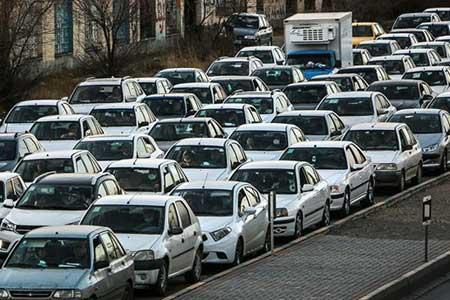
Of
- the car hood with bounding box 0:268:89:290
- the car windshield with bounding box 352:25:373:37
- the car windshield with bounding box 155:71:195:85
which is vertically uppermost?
the car windshield with bounding box 352:25:373:37

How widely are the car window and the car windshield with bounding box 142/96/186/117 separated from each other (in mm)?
16485

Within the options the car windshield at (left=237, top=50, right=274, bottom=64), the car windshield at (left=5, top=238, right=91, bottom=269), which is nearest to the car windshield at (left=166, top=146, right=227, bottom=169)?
the car windshield at (left=5, top=238, right=91, bottom=269)

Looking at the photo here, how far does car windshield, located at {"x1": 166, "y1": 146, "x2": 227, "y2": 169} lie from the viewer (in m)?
30.9

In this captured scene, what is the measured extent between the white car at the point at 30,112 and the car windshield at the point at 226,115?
3.36 metres

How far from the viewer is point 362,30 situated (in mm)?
66500

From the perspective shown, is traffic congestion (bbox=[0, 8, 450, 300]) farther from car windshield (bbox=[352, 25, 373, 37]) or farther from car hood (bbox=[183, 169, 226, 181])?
Answer: car windshield (bbox=[352, 25, 373, 37])

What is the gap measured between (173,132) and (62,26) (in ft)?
81.0

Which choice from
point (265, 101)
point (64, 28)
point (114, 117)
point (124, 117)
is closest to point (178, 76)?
point (265, 101)

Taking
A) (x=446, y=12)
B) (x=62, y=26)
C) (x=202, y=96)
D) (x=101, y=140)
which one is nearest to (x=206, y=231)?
(x=101, y=140)

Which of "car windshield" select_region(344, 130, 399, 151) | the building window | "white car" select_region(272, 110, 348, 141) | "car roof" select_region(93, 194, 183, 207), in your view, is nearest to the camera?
"car roof" select_region(93, 194, 183, 207)

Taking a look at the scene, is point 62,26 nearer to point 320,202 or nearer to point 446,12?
point 446,12

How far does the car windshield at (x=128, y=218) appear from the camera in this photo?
73.6 ft

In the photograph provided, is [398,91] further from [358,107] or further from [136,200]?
[136,200]

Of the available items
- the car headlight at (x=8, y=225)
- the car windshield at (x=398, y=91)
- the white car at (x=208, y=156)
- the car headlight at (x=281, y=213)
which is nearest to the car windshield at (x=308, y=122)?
the white car at (x=208, y=156)
